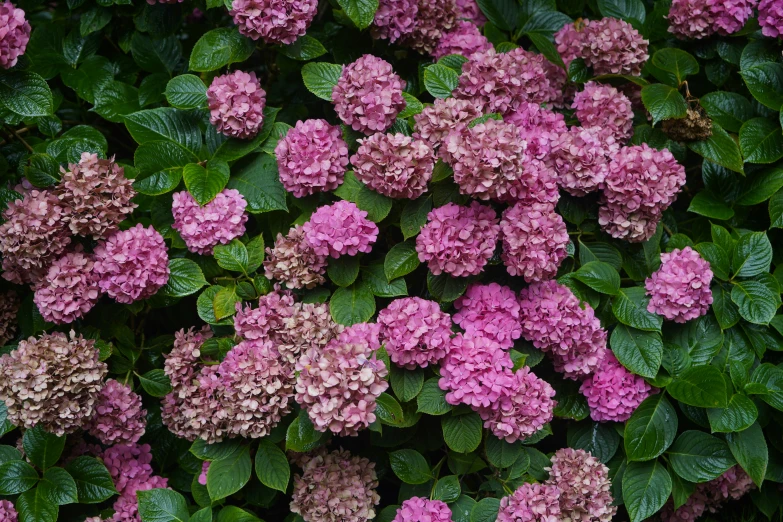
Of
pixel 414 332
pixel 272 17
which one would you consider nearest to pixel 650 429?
pixel 414 332

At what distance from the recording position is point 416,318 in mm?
2299

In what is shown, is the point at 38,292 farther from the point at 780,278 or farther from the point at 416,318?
the point at 780,278

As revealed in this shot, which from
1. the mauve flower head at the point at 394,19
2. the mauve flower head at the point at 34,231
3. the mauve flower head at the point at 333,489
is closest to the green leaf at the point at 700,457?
the mauve flower head at the point at 333,489

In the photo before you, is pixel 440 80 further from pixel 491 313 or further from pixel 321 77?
pixel 491 313

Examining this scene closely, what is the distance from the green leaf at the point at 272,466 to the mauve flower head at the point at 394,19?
1.59 metres

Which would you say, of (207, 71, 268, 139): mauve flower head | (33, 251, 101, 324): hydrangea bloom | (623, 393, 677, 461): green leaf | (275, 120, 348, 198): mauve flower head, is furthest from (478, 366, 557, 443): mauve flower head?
(33, 251, 101, 324): hydrangea bloom

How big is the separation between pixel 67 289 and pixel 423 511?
4.48ft

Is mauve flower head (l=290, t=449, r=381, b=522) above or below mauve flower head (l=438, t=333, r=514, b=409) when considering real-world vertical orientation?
below

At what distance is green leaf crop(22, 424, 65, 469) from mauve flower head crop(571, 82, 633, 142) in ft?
7.23

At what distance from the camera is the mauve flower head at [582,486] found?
239 centimetres

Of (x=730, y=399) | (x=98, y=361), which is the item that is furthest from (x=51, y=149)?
(x=730, y=399)

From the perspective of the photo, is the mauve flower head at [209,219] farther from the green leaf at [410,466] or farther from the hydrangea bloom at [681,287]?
the hydrangea bloom at [681,287]

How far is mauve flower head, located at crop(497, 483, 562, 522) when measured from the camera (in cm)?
233

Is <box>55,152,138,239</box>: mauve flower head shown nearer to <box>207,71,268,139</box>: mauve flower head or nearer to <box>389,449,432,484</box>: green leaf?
<box>207,71,268,139</box>: mauve flower head
